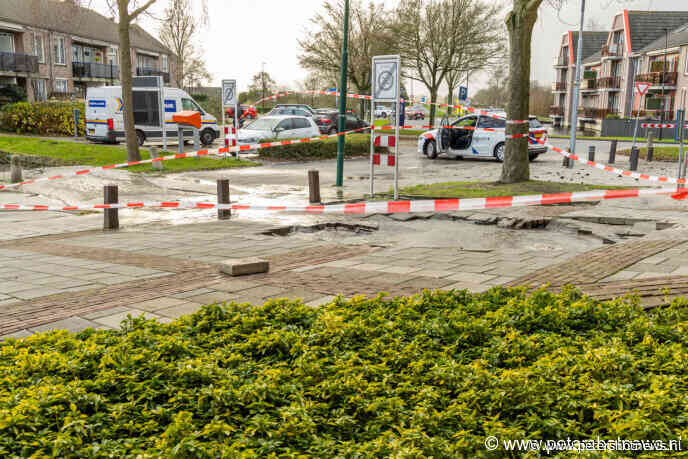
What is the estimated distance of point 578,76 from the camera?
21.0 m

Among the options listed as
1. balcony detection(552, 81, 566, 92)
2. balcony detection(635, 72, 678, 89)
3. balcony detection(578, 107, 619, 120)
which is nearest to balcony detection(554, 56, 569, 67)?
balcony detection(552, 81, 566, 92)

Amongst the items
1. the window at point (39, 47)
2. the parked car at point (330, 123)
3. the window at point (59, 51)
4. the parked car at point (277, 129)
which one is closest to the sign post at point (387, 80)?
the parked car at point (277, 129)

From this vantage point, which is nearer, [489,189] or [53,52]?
[489,189]

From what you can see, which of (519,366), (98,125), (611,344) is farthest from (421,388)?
(98,125)

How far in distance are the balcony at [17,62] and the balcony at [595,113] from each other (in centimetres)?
4885

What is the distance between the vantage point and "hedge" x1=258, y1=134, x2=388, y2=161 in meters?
23.3

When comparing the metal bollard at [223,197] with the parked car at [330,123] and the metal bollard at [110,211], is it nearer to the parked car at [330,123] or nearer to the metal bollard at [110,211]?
the metal bollard at [110,211]

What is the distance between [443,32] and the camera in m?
43.8

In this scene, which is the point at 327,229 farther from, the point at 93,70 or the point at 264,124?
the point at 93,70

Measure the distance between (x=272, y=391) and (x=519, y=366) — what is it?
52.0 inches

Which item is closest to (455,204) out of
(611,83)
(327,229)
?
(327,229)

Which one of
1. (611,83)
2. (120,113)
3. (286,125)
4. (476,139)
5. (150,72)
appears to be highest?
(150,72)

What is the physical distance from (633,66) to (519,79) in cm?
5336

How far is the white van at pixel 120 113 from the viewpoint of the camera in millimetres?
25547
